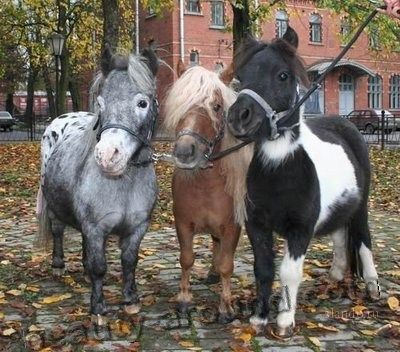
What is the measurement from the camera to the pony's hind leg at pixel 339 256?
18.2 ft

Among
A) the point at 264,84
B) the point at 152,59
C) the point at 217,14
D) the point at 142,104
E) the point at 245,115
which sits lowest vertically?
the point at 245,115

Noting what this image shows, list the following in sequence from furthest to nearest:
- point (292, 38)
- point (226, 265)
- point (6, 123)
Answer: point (6, 123) < point (226, 265) < point (292, 38)

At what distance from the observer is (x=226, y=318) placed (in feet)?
14.8

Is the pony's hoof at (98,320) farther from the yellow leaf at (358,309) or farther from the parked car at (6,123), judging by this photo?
the parked car at (6,123)

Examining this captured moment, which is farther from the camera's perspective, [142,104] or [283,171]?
[142,104]

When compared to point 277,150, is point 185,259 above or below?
below

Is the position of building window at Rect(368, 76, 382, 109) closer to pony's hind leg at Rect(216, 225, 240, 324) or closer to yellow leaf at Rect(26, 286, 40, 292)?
yellow leaf at Rect(26, 286, 40, 292)

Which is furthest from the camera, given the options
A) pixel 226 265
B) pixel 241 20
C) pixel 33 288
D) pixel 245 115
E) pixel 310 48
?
pixel 310 48

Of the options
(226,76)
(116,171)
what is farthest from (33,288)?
(226,76)

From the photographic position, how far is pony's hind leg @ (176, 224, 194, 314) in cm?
454

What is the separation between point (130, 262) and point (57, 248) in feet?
5.62

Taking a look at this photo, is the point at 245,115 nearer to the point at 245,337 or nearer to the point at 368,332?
the point at 245,337

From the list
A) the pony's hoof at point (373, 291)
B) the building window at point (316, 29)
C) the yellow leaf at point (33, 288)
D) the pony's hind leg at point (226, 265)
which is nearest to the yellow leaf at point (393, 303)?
the pony's hoof at point (373, 291)

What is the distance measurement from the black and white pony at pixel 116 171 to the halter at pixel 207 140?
36 cm
